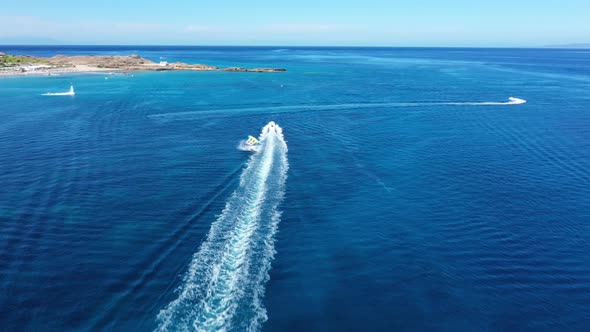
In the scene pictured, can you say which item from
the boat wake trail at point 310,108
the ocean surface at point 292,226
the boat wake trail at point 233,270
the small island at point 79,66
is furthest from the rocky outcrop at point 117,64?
the boat wake trail at point 233,270

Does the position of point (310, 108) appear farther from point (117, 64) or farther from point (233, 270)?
point (117, 64)

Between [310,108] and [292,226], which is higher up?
[310,108]

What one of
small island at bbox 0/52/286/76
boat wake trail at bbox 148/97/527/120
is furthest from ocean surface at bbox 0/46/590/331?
small island at bbox 0/52/286/76

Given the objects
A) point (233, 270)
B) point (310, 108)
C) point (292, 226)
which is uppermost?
point (310, 108)

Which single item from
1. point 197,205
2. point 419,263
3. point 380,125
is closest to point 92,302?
point 197,205

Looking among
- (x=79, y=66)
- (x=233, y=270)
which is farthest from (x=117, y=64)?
(x=233, y=270)

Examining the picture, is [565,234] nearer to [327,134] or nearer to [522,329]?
[522,329]
